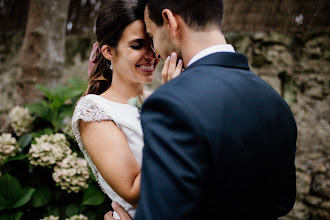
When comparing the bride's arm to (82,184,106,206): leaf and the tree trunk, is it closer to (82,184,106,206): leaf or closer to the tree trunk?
(82,184,106,206): leaf

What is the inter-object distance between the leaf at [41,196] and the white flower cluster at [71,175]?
0.23 meters

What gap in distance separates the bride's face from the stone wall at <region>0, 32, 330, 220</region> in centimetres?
167

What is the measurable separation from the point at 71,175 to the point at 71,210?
31cm

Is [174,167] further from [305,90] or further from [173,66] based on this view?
[305,90]

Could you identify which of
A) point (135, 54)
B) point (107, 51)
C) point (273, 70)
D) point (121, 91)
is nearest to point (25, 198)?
point (121, 91)

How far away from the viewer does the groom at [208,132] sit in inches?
30.8

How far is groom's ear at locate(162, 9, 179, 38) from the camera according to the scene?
1035 mm

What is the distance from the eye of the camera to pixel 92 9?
13.5 feet

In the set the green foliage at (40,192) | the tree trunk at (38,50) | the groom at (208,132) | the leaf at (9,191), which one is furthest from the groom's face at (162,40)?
the tree trunk at (38,50)

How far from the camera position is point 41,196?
2.17m

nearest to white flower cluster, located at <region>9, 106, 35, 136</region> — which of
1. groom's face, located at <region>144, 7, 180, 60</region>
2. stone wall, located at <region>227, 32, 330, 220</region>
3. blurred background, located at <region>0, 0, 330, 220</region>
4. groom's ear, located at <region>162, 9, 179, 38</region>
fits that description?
blurred background, located at <region>0, 0, 330, 220</region>

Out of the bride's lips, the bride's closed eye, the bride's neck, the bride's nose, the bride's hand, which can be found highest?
the bride's closed eye

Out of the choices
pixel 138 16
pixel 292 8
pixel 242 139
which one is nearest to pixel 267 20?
pixel 292 8

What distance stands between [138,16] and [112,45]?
22 cm
